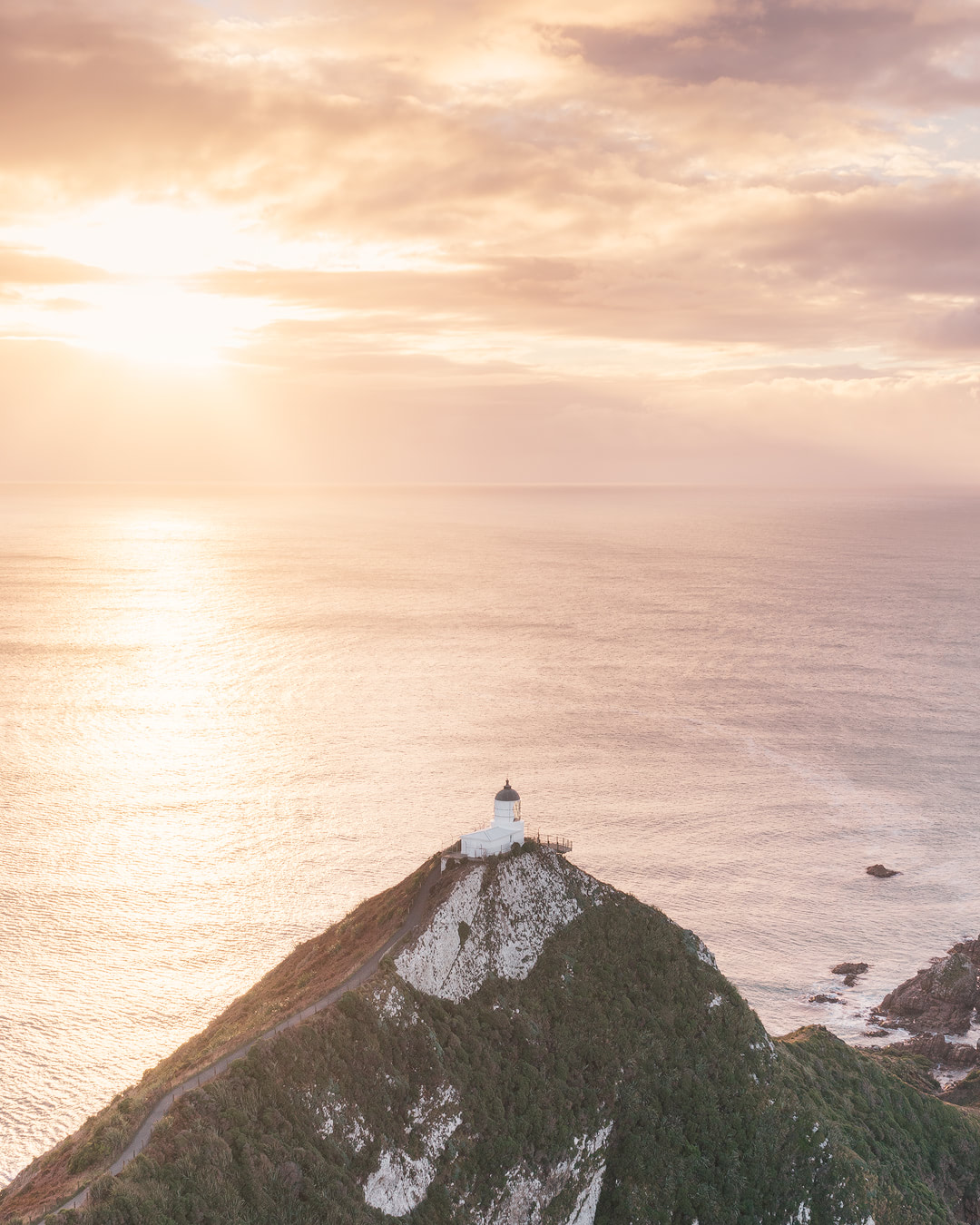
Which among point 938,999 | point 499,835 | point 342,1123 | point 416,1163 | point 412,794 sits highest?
point 499,835

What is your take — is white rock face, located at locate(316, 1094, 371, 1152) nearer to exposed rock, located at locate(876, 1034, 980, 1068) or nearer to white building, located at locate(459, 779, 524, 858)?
white building, located at locate(459, 779, 524, 858)

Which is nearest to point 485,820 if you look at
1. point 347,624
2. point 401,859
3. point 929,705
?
point 401,859

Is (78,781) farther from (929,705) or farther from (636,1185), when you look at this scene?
(929,705)

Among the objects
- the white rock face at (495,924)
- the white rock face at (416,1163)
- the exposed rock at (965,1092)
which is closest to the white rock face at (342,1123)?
the white rock face at (416,1163)

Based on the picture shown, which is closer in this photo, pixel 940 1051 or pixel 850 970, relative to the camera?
pixel 940 1051

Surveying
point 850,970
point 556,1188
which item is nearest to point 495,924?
point 556,1188

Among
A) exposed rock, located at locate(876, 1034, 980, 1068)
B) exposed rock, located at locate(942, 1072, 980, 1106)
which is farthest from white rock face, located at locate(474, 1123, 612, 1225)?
exposed rock, located at locate(876, 1034, 980, 1068)

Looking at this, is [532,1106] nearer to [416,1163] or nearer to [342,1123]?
[416,1163]
